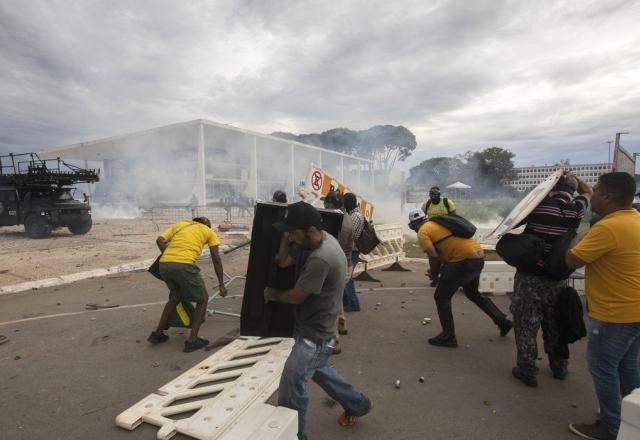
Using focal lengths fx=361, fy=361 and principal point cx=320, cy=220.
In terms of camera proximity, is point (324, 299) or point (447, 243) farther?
point (447, 243)

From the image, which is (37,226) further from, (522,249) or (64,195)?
(522,249)

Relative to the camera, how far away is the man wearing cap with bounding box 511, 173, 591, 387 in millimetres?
2871

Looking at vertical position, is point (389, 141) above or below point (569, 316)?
above

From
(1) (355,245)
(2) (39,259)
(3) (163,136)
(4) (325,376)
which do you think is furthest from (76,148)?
(4) (325,376)

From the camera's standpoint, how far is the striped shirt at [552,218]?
2855 mm

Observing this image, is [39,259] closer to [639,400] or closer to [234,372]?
[234,372]

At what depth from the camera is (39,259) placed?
859 centimetres

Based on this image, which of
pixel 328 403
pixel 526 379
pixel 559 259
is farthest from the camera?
pixel 526 379

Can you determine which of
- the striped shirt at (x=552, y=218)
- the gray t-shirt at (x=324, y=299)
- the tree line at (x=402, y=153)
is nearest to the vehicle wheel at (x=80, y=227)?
the gray t-shirt at (x=324, y=299)

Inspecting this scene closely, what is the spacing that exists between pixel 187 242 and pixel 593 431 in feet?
12.4

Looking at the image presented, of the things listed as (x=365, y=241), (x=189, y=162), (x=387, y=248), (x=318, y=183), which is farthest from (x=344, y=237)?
(x=189, y=162)

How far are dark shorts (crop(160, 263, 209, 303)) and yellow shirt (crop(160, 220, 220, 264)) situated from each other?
6 cm

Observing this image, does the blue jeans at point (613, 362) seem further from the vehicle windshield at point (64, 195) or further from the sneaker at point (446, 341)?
the vehicle windshield at point (64, 195)

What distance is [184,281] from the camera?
3.80m
